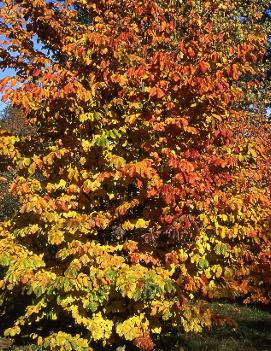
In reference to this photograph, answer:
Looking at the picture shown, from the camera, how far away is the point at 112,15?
7270 millimetres

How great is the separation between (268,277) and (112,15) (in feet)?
23.3

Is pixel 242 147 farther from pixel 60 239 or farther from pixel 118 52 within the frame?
pixel 60 239

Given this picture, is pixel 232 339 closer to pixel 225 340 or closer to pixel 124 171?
pixel 225 340

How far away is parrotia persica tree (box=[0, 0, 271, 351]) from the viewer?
607 centimetres

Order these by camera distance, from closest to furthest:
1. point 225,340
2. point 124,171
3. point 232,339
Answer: point 124,171 < point 225,340 < point 232,339

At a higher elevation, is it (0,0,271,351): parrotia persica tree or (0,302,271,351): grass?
(0,0,271,351): parrotia persica tree

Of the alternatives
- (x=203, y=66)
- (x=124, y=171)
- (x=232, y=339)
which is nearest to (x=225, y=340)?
(x=232, y=339)

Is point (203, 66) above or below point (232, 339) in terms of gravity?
above

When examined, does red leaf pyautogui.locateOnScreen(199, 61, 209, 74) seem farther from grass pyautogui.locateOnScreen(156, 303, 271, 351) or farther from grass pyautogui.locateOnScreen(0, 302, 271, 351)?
grass pyautogui.locateOnScreen(0, 302, 271, 351)

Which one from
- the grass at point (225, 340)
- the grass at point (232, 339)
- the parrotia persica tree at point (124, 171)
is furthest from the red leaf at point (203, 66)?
the grass at point (225, 340)

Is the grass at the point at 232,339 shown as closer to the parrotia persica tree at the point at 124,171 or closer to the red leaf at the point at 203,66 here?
the parrotia persica tree at the point at 124,171

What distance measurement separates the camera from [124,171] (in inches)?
235

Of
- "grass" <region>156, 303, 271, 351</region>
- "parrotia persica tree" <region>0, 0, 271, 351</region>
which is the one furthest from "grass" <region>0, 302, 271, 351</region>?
"parrotia persica tree" <region>0, 0, 271, 351</region>

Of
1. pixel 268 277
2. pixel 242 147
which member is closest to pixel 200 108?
pixel 242 147
